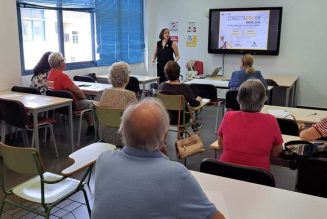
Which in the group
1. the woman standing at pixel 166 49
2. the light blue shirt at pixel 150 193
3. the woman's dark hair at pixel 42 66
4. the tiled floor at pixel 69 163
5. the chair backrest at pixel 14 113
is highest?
the woman standing at pixel 166 49

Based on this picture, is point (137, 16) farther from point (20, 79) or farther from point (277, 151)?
point (277, 151)

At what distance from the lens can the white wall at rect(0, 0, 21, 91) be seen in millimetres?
4402

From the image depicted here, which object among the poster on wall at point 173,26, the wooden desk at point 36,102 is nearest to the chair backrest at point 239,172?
the wooden desk at point 36,102

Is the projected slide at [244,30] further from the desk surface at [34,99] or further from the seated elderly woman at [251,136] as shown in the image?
the seated elderly woman at [251,136]

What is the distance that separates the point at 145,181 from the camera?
1126mm

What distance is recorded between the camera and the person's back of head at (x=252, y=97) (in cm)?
221

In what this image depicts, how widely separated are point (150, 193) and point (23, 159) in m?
1.22

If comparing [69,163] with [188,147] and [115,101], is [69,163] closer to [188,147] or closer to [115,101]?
[115,101]

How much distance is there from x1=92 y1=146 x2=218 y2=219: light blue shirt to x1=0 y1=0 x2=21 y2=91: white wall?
3873 millimetres

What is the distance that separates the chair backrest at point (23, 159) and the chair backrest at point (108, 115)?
3.88 feet

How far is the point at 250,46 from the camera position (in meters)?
7.00

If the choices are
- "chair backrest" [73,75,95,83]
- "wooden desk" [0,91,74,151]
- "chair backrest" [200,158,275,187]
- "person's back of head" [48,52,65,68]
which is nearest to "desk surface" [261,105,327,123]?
"chair backrest" [200,158,275,187]

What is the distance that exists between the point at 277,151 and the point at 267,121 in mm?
232

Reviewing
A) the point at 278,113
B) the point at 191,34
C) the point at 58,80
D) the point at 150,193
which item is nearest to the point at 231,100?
the point at 278,113
